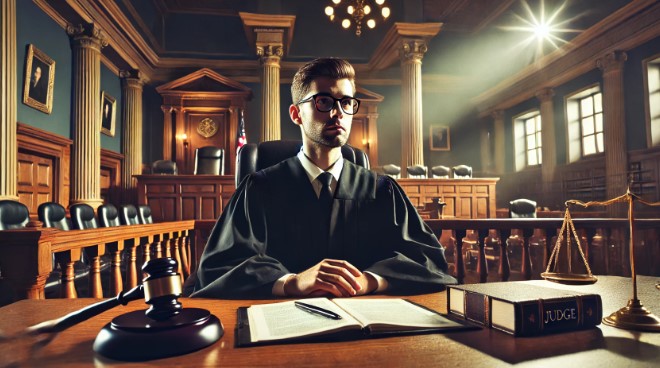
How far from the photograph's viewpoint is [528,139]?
44.7ft

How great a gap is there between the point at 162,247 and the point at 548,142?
38.2 ft

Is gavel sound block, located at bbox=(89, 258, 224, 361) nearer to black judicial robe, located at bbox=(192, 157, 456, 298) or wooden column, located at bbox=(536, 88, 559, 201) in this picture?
black judicial robe, located at bbox=(192, 157, 456, 298)

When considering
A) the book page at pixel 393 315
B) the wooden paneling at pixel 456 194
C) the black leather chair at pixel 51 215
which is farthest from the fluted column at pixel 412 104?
the book page at pixel 393 315

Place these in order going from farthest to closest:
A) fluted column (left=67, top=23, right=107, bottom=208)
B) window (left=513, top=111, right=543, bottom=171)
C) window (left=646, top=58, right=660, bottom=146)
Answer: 1. window (left=513, top=111, right=543, bottom=171)
2. window (left=646, top=58, right=660, bottom=146)
3. fluted column (left=67, top=23, right=107, bottom=208)

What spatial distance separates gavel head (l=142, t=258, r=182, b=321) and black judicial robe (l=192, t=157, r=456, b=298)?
668 mm

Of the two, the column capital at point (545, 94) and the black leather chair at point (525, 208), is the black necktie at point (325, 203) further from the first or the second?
the column capital at point (545, 94)

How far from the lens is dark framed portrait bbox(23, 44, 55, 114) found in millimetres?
6785

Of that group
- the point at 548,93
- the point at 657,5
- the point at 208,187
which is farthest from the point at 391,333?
the point at 548,93

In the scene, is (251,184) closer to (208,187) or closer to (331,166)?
(331,166)

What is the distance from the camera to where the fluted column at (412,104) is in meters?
10.3

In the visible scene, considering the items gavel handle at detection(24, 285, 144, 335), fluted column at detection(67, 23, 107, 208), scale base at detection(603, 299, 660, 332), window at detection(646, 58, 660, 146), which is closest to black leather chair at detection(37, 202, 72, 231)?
gavel handle at detection(24, 285, 144, 335)

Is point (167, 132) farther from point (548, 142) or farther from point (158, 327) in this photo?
point (158, 327)

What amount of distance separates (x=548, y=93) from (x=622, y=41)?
9.57 feet

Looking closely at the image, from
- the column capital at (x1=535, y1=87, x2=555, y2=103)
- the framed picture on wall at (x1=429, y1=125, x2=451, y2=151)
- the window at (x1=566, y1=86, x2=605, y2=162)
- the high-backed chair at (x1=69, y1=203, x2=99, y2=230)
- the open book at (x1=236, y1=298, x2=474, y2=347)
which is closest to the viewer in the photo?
the open book at (x1=236, y1=298, x2=474, y2=347)
